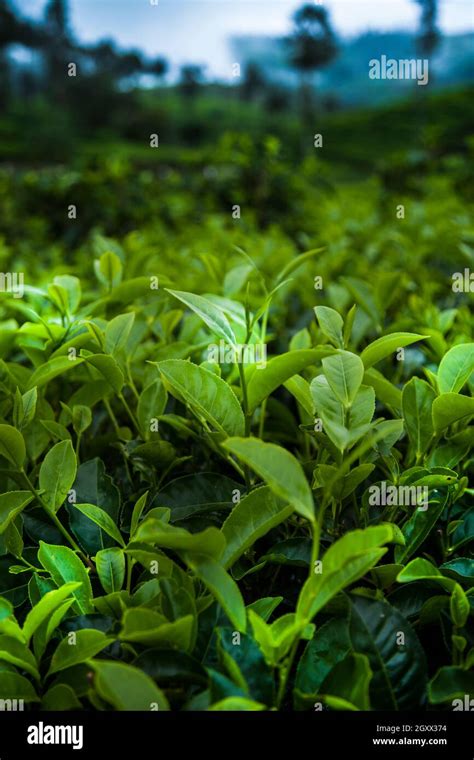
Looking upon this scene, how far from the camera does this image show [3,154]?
33.2 meters

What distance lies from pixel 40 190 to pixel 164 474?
4201 mm

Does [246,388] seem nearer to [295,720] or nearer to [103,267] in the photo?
[295,720]

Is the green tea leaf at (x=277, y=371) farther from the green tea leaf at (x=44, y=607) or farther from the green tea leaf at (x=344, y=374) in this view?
the green tea leaf at (x=44, y=607)

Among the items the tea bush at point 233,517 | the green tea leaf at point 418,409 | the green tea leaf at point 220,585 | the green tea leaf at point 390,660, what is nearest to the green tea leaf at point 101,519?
the tea bush at point 233,517

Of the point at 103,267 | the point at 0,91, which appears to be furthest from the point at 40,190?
the point at 0,91

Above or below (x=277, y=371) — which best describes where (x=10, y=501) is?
below

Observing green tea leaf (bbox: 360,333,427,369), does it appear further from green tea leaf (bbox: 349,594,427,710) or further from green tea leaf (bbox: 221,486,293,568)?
green tea leaf (bbox: 349,594,427,710)

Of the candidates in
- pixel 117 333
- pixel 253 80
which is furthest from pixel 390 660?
pixel 253 80

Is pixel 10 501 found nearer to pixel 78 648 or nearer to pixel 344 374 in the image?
pixel 78 648

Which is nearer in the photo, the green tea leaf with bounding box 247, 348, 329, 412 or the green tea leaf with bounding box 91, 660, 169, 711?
the green tea leaf with bounding box 91, 660, 169, 711

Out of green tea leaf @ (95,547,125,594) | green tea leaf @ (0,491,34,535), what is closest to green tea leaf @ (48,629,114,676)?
green tea leaf @ (95,547,125,594)

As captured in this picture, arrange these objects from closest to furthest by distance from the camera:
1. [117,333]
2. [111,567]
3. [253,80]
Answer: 1. [111,567]
2. [117,333]
3. [253,80]

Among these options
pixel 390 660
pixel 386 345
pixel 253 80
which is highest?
pixel 253 80

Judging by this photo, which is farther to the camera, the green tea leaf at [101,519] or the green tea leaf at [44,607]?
the green tea leaf at [101,519]
